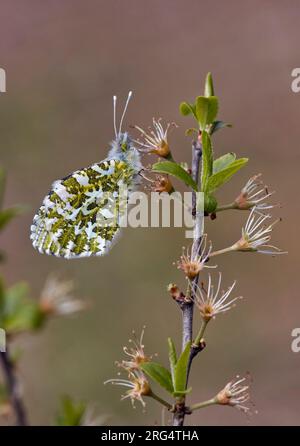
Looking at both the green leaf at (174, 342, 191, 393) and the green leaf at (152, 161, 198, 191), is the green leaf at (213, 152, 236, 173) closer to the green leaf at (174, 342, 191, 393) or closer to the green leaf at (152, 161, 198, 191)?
the green leaf at (152, 161, 198, 191)

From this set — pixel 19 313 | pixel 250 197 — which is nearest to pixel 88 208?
pixel 250 197

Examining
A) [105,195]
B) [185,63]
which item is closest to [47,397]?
[105,195]

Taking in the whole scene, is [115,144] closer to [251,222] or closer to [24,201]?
[251,222]

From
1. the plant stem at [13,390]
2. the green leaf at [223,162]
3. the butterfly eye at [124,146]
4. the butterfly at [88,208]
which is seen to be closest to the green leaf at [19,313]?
the plant stem at [13,390]

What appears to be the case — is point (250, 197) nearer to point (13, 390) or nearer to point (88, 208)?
point (13, 390)

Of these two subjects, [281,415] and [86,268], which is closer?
[281,415]
